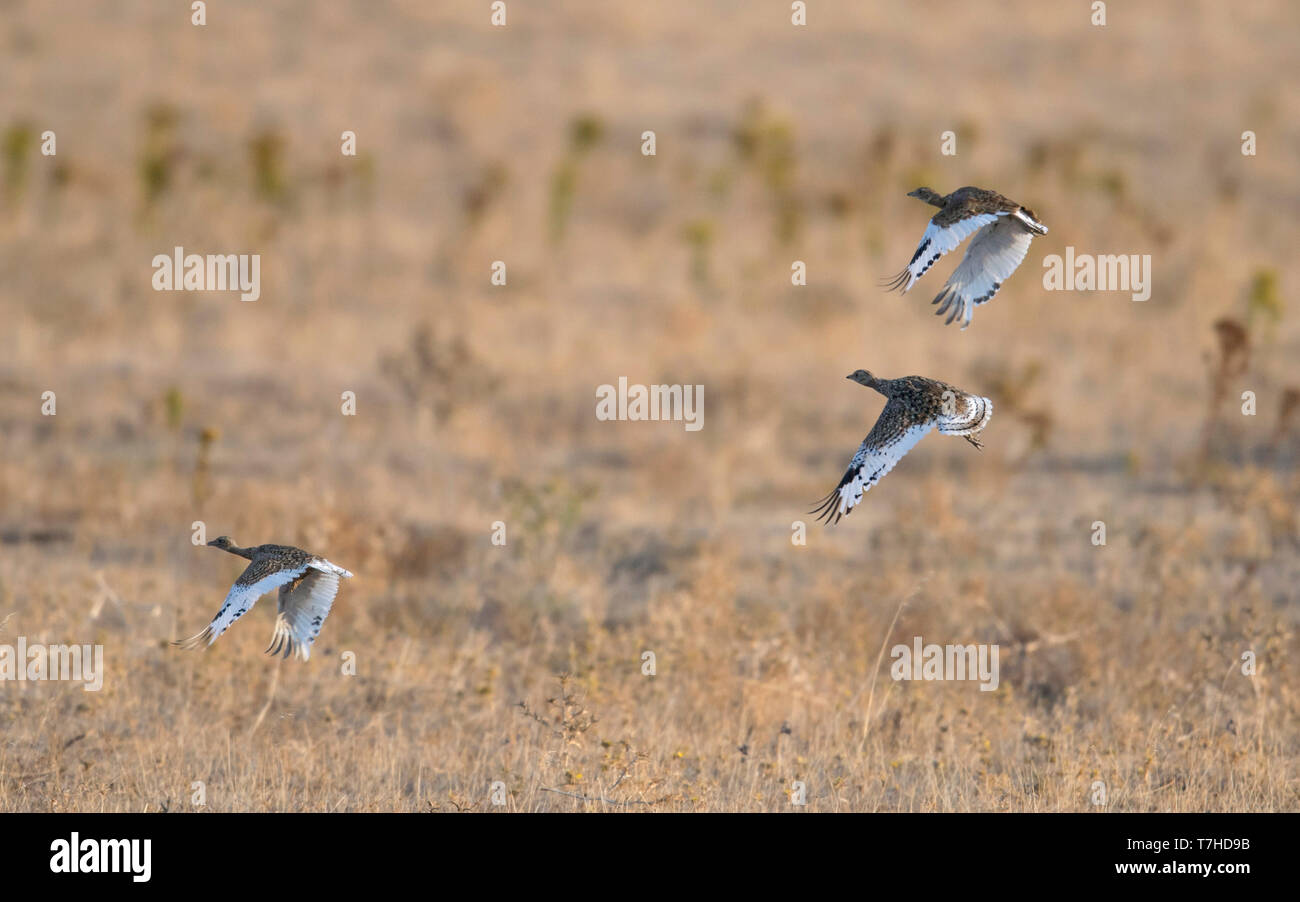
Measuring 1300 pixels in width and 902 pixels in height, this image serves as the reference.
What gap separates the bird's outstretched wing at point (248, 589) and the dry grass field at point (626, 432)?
966 millimetres

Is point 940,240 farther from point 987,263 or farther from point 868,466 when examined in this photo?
point 868,466

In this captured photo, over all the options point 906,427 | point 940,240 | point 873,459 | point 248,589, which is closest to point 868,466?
point 873,459

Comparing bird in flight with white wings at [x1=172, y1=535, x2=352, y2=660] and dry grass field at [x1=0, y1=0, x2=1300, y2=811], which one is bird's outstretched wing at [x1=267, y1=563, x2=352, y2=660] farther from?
dry grass field at [x1=0, y1=0, x2=1300, y2=811]

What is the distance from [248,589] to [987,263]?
A: 309cm

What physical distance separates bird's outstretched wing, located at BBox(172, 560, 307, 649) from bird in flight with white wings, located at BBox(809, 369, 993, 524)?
2.08 metres

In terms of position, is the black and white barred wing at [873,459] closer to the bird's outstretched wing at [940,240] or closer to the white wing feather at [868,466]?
the white wing feather at [868,466]

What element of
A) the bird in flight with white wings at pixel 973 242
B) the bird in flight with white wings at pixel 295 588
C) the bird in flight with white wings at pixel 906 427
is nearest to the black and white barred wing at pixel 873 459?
the bird in flight with white wings at pixel 906 427

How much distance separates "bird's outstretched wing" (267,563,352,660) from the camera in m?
6.12

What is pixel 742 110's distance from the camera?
1145 inches

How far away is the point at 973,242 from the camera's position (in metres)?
6.10

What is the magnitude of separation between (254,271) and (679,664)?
40.2 ft

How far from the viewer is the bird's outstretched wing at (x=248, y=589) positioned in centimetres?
561
